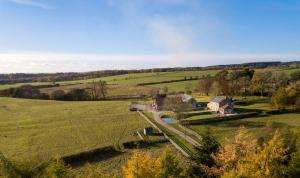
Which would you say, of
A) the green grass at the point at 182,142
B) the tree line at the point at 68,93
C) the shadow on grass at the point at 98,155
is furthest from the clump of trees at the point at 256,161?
the tree line at the point at 68,93

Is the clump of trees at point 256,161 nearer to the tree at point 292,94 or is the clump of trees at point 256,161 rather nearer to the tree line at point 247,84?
the tree at point 292,94

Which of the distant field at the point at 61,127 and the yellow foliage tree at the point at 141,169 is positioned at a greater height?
the yellow foliage tree at the point at 141,169

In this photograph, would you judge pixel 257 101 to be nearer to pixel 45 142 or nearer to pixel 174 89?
pixel 174 89

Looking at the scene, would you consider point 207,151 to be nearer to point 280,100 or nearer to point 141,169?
point 141,169

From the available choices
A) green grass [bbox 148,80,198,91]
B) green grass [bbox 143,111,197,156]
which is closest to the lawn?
green grass [bbox 143,111,197,156]

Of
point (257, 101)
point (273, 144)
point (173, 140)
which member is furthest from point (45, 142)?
point (257, 101)

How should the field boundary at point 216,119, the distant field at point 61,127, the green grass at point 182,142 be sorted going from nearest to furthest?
the green grass at point 182,142, the distant field at point 61,127, the field boundary at point 216,119

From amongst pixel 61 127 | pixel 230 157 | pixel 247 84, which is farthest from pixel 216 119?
pixel 247 84
